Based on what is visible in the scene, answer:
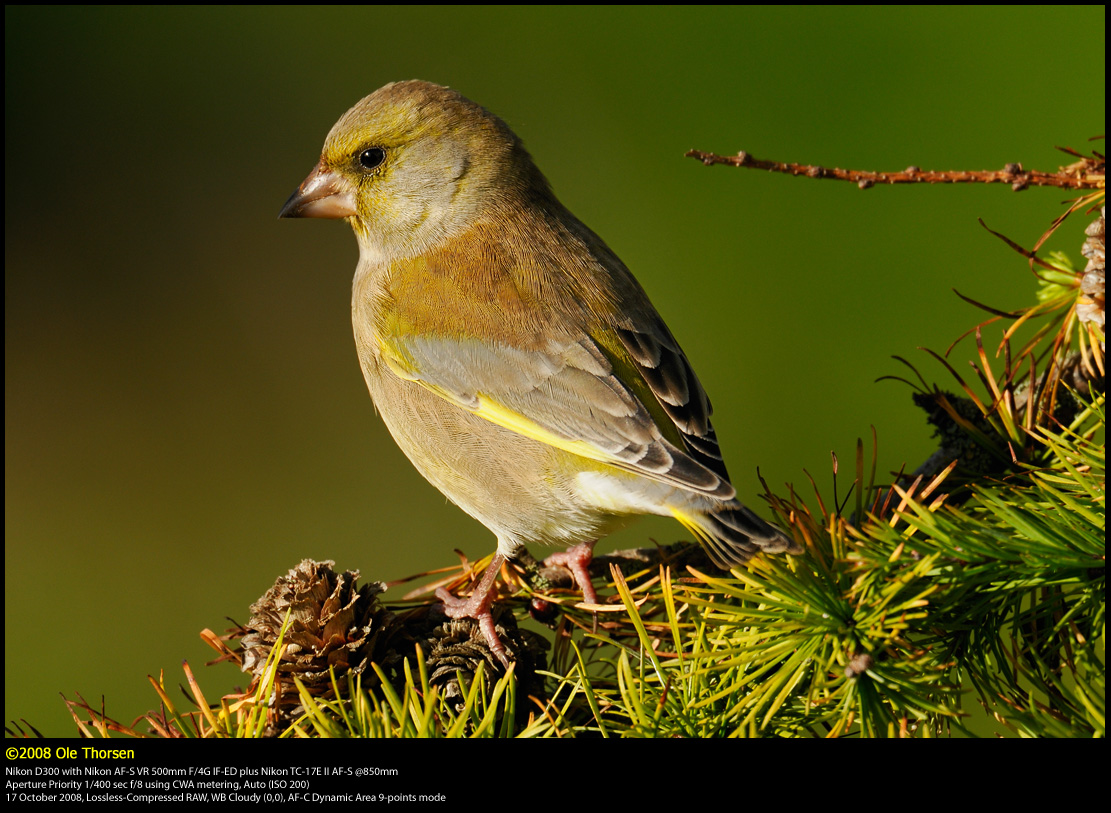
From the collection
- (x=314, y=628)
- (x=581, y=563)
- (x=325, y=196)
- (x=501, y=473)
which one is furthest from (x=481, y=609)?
(x=325, y=196)

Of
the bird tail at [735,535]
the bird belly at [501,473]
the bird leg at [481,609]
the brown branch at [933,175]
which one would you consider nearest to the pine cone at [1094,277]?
the brown branch at [933,175]

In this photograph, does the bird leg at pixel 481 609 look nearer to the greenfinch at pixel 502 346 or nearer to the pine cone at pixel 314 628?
the greenfinch at pixel 502 346

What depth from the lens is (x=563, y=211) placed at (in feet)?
8.57

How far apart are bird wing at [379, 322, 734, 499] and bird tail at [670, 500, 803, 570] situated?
209 mm

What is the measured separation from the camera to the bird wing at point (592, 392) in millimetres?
1861

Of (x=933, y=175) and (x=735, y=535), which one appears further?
(x=735, y=535)

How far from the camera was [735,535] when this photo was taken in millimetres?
1434

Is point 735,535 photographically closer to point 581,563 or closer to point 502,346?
point 581,563

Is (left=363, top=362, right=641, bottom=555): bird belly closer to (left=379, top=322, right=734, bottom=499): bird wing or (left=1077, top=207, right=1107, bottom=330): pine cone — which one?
(left=379, top=322, right=734, bottom=499): bird wing

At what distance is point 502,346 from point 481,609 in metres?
0.73

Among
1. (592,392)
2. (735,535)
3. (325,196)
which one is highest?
(325,196)

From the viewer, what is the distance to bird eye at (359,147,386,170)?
2518mm
